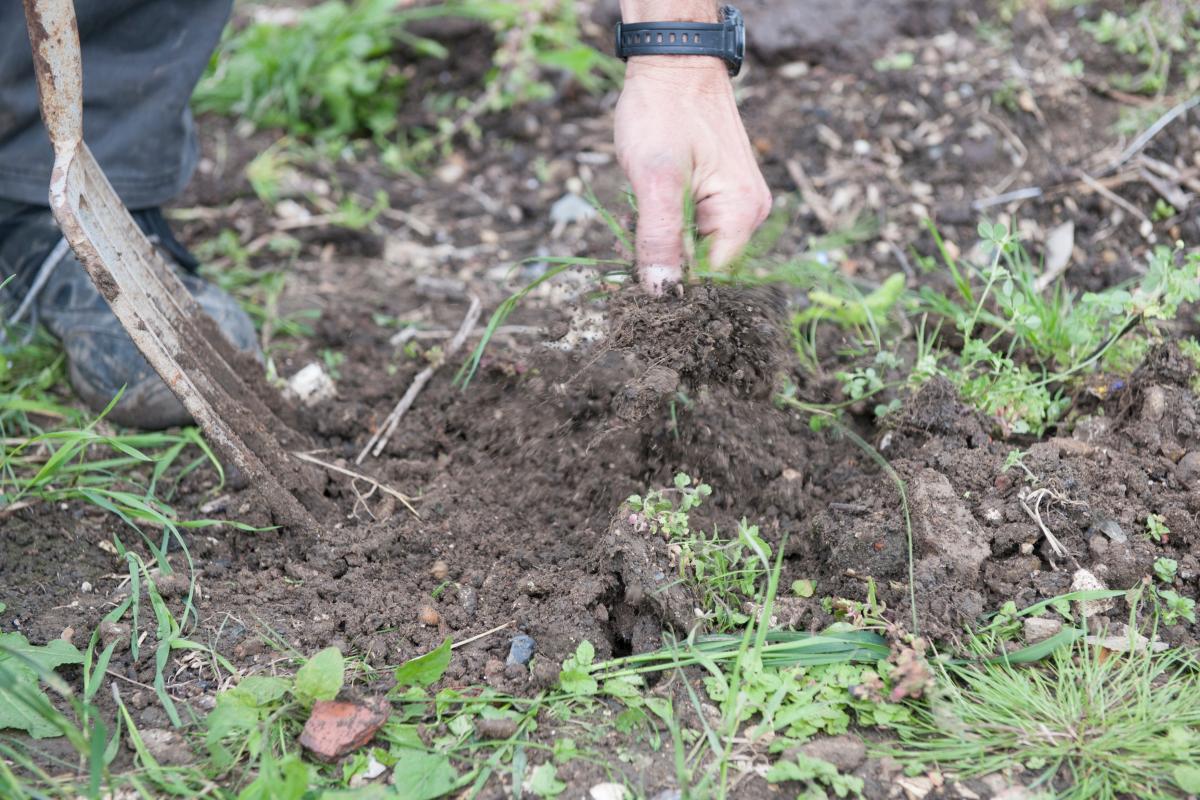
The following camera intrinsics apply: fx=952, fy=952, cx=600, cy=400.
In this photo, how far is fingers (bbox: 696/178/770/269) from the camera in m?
1.83

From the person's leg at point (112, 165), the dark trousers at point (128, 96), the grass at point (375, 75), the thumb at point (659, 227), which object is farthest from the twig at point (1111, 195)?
the dark trousers at point (128, 96)

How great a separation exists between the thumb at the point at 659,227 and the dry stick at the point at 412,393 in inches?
27.6

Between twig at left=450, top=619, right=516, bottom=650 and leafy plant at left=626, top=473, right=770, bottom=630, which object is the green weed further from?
twig at left=450, top=619, right=516, bottom=650

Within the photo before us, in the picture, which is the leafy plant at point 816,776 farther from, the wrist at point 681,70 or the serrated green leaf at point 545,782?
the wrist at point 681,70

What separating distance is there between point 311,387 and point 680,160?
114cm

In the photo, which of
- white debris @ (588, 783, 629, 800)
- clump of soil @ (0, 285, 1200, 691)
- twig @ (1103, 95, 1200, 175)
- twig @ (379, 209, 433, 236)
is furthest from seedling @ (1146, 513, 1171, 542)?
twig @ (379, 209, 433, 236)

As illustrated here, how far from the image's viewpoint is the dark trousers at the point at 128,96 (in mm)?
2418

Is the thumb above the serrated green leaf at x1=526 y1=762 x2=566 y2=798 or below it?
above

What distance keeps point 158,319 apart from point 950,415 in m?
1.64

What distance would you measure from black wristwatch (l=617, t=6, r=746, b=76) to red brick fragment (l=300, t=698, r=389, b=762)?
4.36 ft

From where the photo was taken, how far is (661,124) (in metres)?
1.82

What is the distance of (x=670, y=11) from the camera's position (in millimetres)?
1904

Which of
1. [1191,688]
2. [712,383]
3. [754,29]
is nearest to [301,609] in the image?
[712,383]

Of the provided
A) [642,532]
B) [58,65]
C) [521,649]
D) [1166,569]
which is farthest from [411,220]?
[1166,569]
